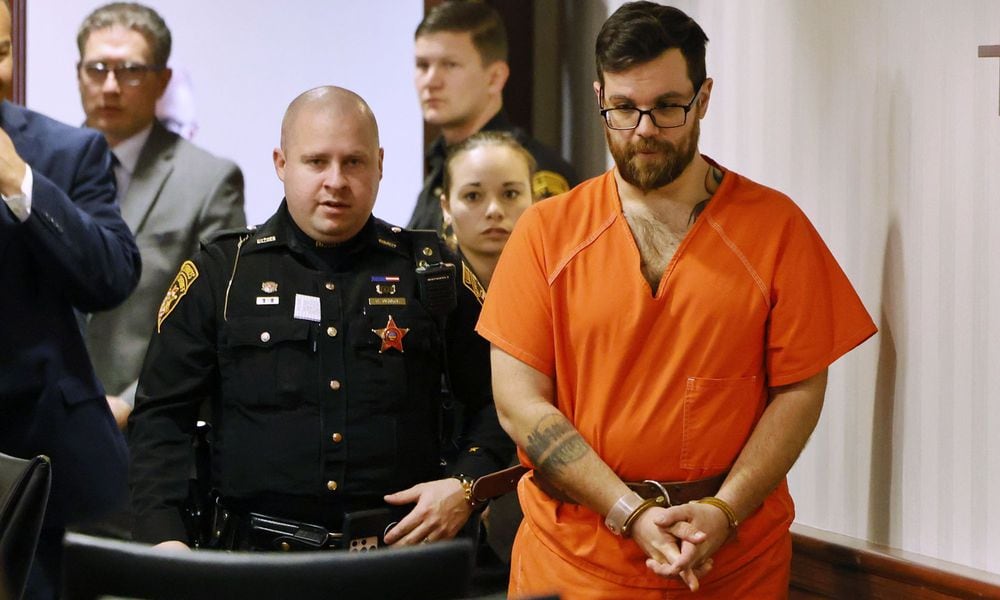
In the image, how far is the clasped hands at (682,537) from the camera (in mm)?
2166

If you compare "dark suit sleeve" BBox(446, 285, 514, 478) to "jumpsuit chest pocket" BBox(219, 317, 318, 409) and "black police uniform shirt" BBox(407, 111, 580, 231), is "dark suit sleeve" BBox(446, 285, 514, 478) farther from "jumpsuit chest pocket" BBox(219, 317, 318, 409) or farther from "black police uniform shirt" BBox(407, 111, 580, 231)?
"black police uniform shirt" BBox(407, 111, 580, 231)

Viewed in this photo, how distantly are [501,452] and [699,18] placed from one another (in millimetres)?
1601

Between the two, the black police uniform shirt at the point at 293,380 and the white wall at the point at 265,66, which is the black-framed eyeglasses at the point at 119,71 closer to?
the white wall at the point at 265,66

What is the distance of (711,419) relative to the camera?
227 cm

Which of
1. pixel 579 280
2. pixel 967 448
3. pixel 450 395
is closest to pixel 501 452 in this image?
pixel 450 395

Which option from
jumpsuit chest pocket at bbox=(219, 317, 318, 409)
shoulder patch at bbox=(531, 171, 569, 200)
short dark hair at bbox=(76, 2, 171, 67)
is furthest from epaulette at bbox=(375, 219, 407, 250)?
short dark hair at bbox=(76, 2, 171, 67)

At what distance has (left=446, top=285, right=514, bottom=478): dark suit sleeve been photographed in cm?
263

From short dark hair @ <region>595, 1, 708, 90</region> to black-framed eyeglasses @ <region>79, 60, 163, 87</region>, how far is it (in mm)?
2494

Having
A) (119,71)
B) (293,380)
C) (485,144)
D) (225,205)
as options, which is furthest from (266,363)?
(119,71)

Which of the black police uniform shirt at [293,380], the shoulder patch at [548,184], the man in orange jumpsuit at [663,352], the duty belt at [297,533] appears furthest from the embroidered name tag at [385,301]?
the shoulder patch at [548,184]

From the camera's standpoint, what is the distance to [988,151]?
2400 mm

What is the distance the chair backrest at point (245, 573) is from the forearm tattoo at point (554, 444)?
93 cm

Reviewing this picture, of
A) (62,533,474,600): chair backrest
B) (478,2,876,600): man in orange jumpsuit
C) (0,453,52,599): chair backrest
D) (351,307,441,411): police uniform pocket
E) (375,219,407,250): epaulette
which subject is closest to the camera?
(62,533,474,600): chair backrest

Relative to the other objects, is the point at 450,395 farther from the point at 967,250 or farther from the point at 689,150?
the point at 967,250
